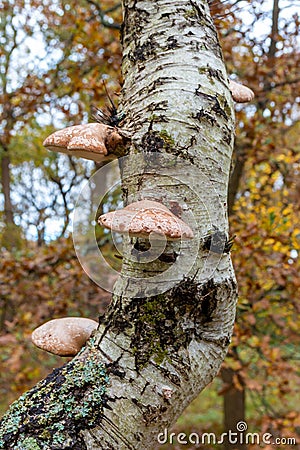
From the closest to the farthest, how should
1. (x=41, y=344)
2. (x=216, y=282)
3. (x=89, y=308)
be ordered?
(x=216, y=282) → (x=41, y=344) → (x=89, y=308)

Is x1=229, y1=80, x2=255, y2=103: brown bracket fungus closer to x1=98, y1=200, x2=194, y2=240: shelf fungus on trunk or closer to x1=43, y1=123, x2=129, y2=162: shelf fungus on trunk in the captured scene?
x1=43, y1=123, x2=129, y2=162: shelf fungus on trunk

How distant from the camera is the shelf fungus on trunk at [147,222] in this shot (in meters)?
1.03

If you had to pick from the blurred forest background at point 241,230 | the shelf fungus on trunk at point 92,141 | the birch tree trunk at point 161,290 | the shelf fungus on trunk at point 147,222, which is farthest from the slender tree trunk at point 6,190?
the shelf fungus on trunk at point 147,222

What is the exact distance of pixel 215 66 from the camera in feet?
4.20

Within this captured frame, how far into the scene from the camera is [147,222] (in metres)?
1.03

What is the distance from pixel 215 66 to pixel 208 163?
0.31 m

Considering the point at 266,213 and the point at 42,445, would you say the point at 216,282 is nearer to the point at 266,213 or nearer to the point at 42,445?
the point at 42,445

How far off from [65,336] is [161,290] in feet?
1.31

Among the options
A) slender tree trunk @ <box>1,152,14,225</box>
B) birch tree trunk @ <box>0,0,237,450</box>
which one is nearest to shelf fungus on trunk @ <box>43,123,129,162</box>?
birch tree trunk @ <box>0,0,237,450</box>

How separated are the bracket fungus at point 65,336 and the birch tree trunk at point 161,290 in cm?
16

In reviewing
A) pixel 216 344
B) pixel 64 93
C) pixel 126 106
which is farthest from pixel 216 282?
pixel 64 93

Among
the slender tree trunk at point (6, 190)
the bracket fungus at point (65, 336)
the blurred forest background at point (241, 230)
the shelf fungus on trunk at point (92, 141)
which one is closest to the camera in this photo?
the shelf fungus on trunk at point (92, 141)

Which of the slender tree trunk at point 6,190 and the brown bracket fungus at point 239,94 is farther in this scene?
the slender tree trunk at point 6,190

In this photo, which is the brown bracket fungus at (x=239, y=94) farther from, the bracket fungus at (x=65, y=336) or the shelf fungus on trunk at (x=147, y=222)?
the bracket fungus at (x=65, y=336)
